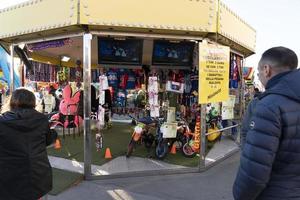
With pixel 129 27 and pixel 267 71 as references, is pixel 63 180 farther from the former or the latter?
pixel 267 71

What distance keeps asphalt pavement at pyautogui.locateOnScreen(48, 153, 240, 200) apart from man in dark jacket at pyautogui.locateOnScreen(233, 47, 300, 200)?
10.1 ft

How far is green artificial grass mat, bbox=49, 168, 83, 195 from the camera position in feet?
17.3

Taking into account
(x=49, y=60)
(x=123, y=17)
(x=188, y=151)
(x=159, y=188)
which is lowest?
(x=159, y=188)

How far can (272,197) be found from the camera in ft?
7.22

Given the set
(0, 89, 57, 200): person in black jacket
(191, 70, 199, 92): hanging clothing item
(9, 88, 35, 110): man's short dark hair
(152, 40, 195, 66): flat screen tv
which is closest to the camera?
(0, 89, 57, 200): person in black jacket

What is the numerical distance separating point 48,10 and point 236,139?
6.35 m

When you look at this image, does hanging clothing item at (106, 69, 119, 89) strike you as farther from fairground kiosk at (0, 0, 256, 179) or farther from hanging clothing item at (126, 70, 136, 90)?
fairground kiosk at (0, 0, 256, 179)

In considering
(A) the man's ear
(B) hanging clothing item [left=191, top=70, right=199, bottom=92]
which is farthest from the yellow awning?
(A) the man's ear

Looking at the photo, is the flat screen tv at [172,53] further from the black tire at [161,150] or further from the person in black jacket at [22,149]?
the person in black jacket at [22,149]

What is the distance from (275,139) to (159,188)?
3745 millimetres

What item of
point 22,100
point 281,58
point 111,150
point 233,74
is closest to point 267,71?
point 281,58

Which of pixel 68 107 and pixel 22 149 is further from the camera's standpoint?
pixel 68 107

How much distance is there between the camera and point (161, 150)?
720cm

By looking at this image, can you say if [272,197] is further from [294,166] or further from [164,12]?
[164,12]
